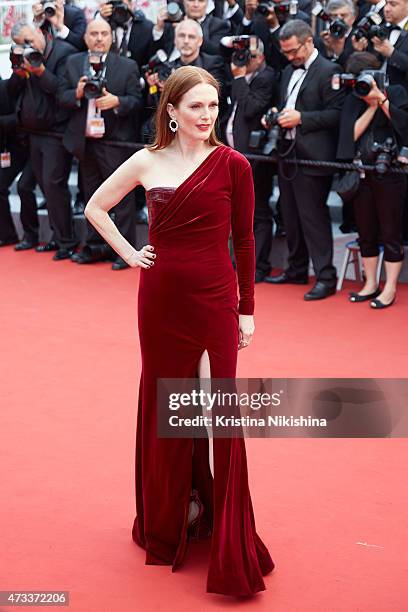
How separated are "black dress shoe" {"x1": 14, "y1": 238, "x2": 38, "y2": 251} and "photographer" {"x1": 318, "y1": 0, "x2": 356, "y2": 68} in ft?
10.00

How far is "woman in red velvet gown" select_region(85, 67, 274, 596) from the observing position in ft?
11.7

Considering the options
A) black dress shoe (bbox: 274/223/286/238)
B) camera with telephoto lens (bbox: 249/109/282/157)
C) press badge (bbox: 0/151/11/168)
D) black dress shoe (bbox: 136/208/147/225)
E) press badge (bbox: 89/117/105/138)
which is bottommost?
black dress shoe (bbox: 136/208/147/225)

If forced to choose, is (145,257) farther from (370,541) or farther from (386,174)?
(386,174)

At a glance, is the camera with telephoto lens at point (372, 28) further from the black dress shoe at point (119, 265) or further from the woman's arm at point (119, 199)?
the woman's arm at point (119, 199)

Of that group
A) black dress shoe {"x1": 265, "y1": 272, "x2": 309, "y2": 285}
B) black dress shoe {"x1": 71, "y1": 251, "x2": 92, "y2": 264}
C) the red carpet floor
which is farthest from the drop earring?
black dress shoe {"x1": 71, "y1": 251, "x2": 92, "y2": 264}

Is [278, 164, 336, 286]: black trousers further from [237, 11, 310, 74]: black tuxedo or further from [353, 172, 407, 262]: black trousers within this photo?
[237, 11, 310, 74]: black tuxedo

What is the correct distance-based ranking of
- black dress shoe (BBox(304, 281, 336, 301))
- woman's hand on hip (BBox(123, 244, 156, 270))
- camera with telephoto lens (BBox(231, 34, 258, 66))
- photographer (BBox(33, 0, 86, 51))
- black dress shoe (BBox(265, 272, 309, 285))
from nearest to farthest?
woman's hand on hip (BBox(123, 244, 156, 270)) < black dress shoe (BBox(304, 281, 336, 301)) < camera with telephoto lens (BBox(231, 34, 258, 66)) < black dress shoe (BBox(265, 272, 309, 285)) < photographer (BBox(33, 0, 86, 51))

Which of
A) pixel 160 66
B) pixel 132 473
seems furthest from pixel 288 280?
pixel 132 473

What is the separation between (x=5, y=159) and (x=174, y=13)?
1.91m

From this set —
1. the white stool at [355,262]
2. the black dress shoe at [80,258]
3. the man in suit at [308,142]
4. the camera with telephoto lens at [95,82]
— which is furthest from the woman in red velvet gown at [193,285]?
the black dress shoe at [80,258]

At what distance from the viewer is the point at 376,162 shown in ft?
23.1

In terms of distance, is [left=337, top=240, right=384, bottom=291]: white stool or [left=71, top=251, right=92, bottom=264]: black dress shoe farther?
[left=71, top=251, right=92, bottom=264]: black dress shoe

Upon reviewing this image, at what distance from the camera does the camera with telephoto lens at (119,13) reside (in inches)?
342

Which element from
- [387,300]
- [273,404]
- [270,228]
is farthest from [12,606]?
[270,228]
